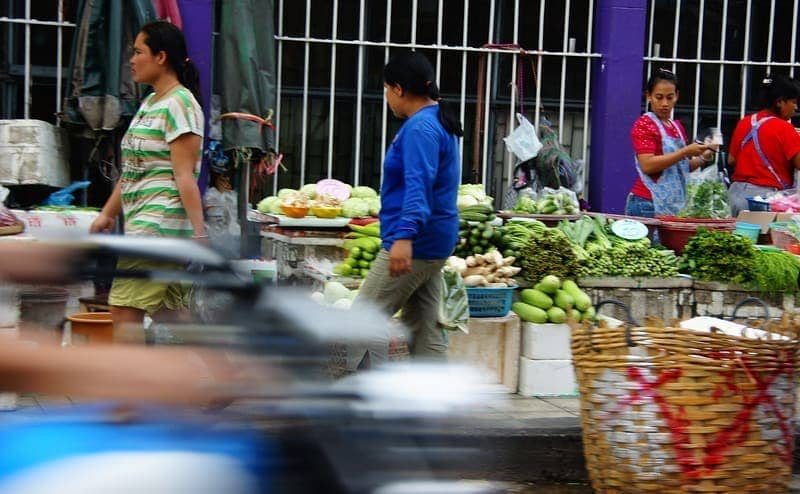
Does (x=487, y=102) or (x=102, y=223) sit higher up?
(x=487, y=102)

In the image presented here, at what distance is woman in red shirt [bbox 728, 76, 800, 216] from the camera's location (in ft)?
28.7

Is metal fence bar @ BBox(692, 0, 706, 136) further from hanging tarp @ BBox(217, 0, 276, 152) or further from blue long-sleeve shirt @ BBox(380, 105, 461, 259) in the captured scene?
blue long-sleeve shirt @ BBox(380, 105, 461, 259)

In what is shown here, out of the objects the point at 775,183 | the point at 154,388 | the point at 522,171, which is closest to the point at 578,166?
the point at 522,171

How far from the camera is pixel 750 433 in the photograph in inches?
190

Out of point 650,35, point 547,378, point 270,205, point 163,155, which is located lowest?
point 547,378

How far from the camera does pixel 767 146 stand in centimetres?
880

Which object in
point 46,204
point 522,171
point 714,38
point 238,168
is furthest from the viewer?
point 714,38

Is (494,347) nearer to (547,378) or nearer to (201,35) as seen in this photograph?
(547,378)

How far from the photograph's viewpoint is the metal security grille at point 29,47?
26.1 ft

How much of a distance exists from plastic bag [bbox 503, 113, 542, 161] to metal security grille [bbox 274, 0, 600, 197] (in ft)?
1.04

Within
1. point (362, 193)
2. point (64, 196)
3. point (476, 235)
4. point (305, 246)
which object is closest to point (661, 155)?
point (476, 235)

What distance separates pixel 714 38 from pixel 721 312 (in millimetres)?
2759

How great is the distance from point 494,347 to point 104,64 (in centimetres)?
323

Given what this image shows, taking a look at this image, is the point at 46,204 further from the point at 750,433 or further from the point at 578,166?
the point at 750,433
